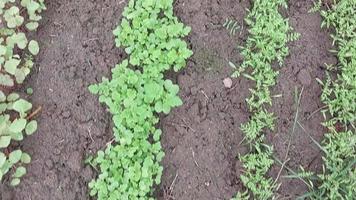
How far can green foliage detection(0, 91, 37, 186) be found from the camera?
2.59 m

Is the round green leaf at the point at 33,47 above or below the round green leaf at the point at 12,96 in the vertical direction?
above

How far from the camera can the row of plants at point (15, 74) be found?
2609mm

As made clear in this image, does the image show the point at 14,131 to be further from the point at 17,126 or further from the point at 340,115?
the point at 340,115

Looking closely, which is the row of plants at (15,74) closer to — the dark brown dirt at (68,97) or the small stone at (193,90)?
the dark brown dirt at (68,97)

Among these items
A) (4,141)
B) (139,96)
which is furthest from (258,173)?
(4,141)

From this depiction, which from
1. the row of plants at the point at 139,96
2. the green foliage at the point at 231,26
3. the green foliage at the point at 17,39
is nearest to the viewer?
the row of plants at the point at 139,96

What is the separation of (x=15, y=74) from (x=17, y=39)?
180mm

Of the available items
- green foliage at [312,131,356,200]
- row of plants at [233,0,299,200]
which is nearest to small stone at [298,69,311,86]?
row of plants at [233,0,299,200]

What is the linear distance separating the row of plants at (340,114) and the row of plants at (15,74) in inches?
55.8

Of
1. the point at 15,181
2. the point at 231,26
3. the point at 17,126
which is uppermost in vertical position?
the point at 231,26

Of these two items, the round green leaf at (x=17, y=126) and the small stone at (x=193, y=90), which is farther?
the small stone at (x=193, y=90)

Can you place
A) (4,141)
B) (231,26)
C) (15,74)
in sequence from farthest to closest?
(231,26) → (15,74) → (4,141)

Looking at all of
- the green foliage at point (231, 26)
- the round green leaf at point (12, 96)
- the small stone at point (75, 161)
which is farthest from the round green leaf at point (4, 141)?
the green foliage at point (231, 26)

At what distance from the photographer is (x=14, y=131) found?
2604 mm
